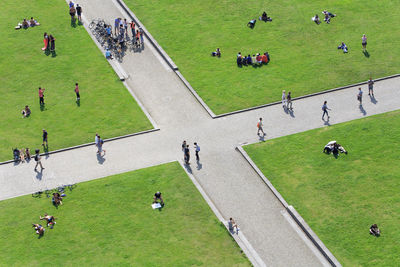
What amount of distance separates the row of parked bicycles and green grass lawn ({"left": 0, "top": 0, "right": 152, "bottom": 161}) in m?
1.14

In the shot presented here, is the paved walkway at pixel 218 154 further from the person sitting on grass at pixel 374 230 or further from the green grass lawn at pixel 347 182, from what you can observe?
the person sitting on grass at pixel 374 230

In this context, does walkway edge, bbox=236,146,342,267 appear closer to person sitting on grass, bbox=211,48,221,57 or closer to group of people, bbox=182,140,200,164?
group of people, bbox=182,140,200,164

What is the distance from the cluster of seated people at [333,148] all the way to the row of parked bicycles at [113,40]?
24.0 meters

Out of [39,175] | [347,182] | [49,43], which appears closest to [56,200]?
[39,175]

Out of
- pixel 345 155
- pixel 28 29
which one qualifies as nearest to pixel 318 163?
pixel 345 155

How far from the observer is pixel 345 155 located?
55500 mm

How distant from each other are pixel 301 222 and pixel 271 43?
2593cm

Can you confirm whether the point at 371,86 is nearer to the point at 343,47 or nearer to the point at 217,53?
the point at 343,47

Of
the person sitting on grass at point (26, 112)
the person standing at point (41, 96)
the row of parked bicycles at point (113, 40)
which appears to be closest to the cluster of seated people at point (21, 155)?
the person sitting on grass at point (26, 112)

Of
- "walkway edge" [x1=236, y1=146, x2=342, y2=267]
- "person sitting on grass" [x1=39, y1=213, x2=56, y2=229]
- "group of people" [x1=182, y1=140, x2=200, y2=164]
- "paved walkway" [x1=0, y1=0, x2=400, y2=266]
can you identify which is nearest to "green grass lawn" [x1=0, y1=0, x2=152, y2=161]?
"paved walkway" [x1=0, y1=0, x2=400, y2=266]

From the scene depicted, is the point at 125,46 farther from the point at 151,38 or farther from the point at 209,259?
the point at 209,259

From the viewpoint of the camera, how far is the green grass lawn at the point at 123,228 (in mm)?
47406

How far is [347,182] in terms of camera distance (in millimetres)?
52844

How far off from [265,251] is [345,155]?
12213 mm
